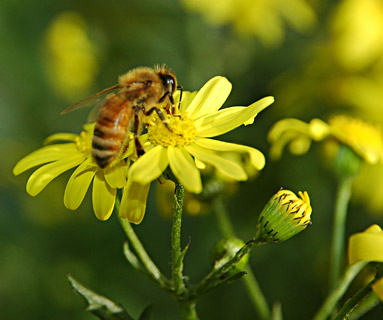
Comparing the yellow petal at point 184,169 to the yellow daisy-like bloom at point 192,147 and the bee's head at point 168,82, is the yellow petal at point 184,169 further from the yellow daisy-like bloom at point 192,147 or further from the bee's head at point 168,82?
the bee's head at point 168,82

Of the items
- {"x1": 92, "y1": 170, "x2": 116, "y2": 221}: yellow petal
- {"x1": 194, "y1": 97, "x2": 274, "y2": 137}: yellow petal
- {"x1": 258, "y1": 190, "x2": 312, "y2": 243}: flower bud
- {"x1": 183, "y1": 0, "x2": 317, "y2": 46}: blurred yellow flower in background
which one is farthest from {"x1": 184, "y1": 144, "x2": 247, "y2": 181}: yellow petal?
{"x1": 183, "y1": 0, "x2": 317, "y2": 46}: blurred yellow flower in background

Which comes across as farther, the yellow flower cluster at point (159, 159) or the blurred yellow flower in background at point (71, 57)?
the blurred yellow flower in background at point (71, 57)

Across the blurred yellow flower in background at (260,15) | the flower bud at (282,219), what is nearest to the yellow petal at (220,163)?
the flower bud at (282,219)

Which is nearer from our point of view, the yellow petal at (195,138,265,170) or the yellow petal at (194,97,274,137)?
the yellow petal at (195,138,265,170)

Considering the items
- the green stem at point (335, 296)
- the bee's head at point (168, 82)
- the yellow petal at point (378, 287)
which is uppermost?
the bee's head at point (168, 82)

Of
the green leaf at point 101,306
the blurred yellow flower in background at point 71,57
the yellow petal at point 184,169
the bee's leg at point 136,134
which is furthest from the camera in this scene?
the blurred yellow flower in background at point 71,57

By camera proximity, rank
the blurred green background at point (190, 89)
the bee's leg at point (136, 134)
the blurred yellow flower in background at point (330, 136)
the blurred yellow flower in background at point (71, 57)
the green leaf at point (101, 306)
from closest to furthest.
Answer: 1. the green leaf at point (101, 306)
2. the bee's leg at point (136, 134)
3. the blurred yellow flower in background at point (330, 136)
4. the blurred green background at point (190, 89)
5. the blurred yellow flower in background at point (71, 57)

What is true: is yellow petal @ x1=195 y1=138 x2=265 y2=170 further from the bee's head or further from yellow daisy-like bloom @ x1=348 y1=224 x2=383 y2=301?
yellow daisy-like bloom @ x1=348 y1=224 x2=383 y2=301

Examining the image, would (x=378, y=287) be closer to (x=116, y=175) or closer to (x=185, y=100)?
(x=116, y=175)

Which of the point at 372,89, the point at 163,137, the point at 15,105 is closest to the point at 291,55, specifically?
the point at 372,89
